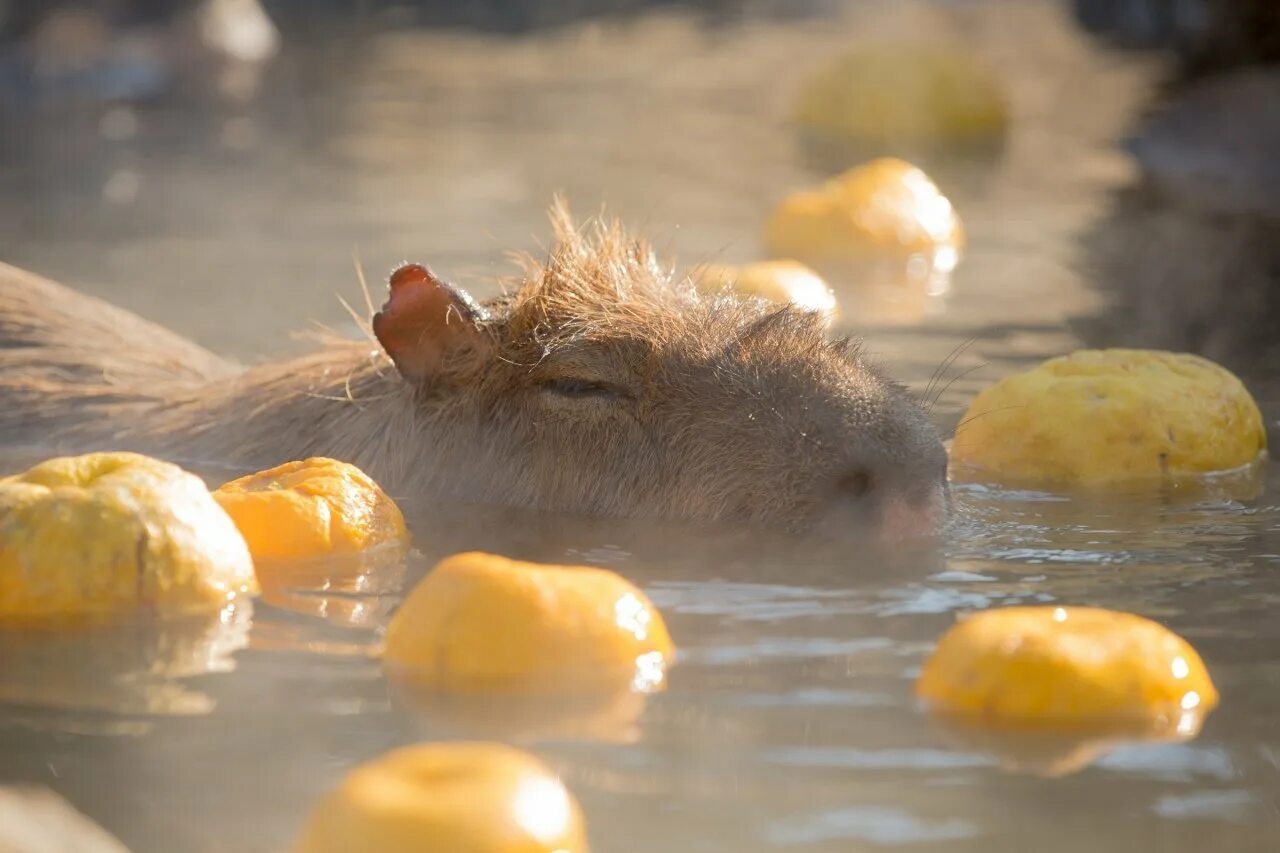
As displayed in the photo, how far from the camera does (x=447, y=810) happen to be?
2.94 m

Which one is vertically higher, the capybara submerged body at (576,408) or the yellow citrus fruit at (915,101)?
the yellow citrus fruit at (915,101)

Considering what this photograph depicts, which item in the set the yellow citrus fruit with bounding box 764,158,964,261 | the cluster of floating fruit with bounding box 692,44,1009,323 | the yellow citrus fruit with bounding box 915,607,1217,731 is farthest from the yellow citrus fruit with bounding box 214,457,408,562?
the yellow citrus fruit with bounding box 764,158,964,261

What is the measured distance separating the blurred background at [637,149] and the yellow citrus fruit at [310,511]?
4.87ft

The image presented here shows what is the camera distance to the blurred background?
8.85 meters

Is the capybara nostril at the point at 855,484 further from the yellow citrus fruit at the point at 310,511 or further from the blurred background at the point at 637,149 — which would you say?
the blurred background at the point at 637,149

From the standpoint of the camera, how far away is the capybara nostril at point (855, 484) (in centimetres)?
496

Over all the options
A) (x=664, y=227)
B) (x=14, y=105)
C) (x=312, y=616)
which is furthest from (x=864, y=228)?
(x=14, y=105)

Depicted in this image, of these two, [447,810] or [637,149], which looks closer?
[447,810]

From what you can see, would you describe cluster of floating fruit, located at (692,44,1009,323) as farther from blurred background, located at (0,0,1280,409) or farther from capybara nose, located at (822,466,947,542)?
capybara nose, located at (822,466,947,542)

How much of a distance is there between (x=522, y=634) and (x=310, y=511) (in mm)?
1193

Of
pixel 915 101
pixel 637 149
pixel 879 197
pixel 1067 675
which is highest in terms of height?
pixel 915 101

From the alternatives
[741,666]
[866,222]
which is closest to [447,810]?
[741,666]

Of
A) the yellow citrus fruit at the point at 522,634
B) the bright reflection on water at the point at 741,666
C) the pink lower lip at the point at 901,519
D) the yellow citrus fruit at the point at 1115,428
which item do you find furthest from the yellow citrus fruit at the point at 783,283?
the yellow citrus fruit at the point at 522,634

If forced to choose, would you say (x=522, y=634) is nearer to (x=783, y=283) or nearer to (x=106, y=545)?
(x=106, y=545)
